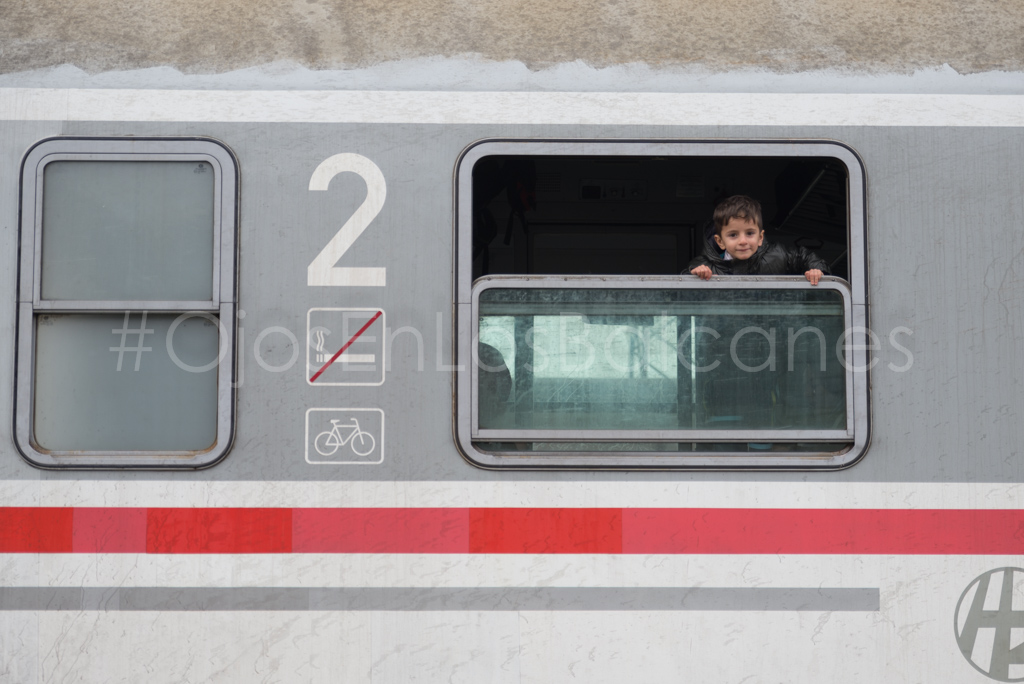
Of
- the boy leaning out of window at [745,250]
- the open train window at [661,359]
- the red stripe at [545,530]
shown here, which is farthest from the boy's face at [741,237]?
the red stripe at [545,530]

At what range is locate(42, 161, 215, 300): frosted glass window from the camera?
107 inches

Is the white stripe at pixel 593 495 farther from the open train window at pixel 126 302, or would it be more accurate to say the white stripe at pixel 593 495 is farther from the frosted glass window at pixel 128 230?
the frosted glass window at pixel 128 230

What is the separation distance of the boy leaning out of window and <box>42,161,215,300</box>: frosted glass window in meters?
1.72

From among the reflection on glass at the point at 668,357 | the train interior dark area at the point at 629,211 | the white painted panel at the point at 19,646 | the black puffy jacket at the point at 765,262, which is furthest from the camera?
the train interior dark area at the point at 629,211

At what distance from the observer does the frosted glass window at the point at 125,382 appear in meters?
2.69

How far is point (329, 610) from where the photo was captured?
104 inches

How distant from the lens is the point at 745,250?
301 centimetres

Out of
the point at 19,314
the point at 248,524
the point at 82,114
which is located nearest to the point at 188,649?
the point at 248,524

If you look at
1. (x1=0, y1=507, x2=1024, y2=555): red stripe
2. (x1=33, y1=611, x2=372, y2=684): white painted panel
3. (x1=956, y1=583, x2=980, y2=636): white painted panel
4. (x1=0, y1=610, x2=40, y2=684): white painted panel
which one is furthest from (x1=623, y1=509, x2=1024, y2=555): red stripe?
(x1=0, y1=610, x2=40, y2=684): white painted panel

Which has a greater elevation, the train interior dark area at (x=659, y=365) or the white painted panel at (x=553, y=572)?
the train interior dark area at (x=659, y=365)

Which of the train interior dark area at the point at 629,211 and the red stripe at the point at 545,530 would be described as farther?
the train interior dark area at the point at 629,211

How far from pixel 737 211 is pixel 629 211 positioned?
151 cm

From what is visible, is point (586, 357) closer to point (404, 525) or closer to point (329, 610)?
point (404, 525)

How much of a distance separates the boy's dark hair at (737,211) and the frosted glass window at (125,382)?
1.82 m
